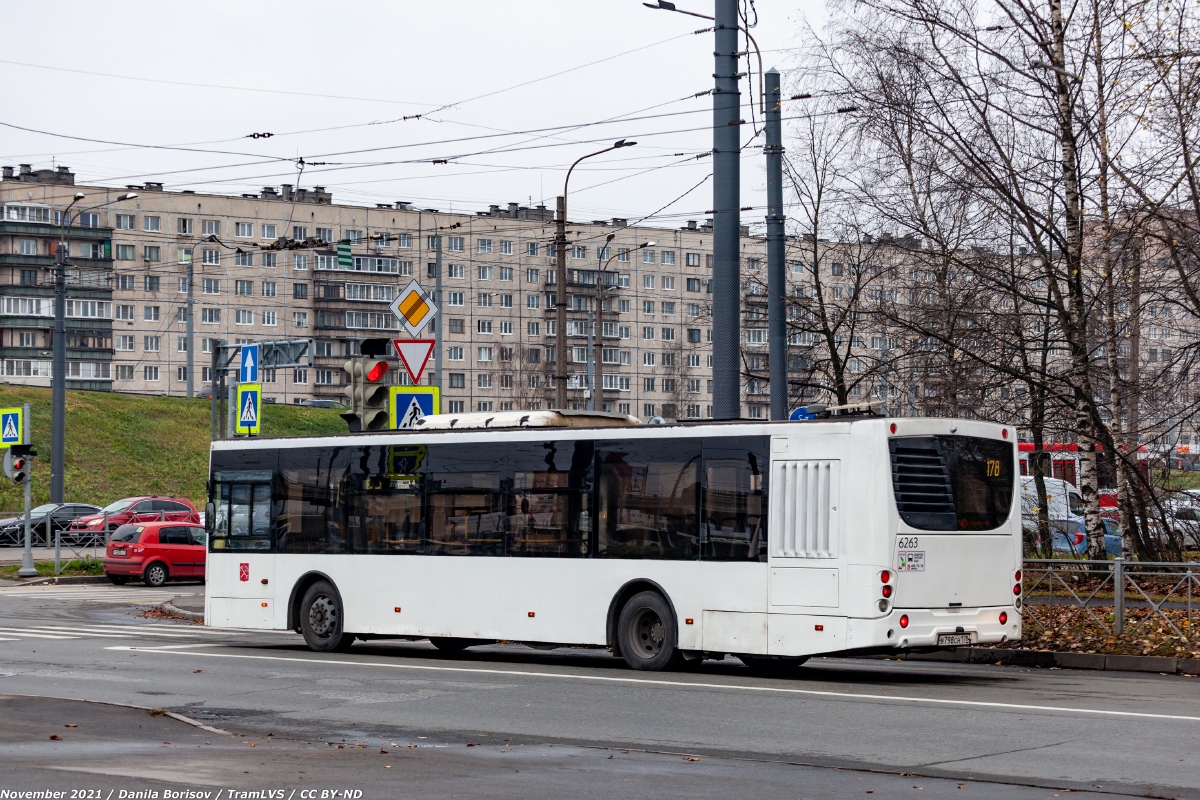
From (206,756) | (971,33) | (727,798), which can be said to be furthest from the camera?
(971,33)

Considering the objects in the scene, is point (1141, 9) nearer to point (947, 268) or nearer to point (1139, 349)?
point (947, 268)

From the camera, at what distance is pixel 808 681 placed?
15.1m

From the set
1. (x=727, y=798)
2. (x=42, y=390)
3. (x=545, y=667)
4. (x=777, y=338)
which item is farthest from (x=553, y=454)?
(x=42, y=390)

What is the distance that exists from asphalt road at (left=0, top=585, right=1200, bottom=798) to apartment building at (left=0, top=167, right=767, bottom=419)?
8247 centimetres

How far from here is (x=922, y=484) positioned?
15.1 metres

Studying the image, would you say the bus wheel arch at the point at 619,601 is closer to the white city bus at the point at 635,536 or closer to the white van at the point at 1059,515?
the white city bus at the point at 635,536

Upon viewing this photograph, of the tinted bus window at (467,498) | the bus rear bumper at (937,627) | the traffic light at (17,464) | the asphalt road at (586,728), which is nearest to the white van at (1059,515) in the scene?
the bus rear bumper at (937,627)

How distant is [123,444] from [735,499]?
65.4 meters

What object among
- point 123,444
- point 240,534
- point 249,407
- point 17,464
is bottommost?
point 240,534

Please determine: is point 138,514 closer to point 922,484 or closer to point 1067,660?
point 1067,660

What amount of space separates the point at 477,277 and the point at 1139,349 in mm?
79735

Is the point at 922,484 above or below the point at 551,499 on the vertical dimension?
above

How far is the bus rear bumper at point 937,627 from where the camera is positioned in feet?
47.7

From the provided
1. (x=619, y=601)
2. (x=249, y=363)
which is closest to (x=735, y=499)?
(x=619, y=601)
